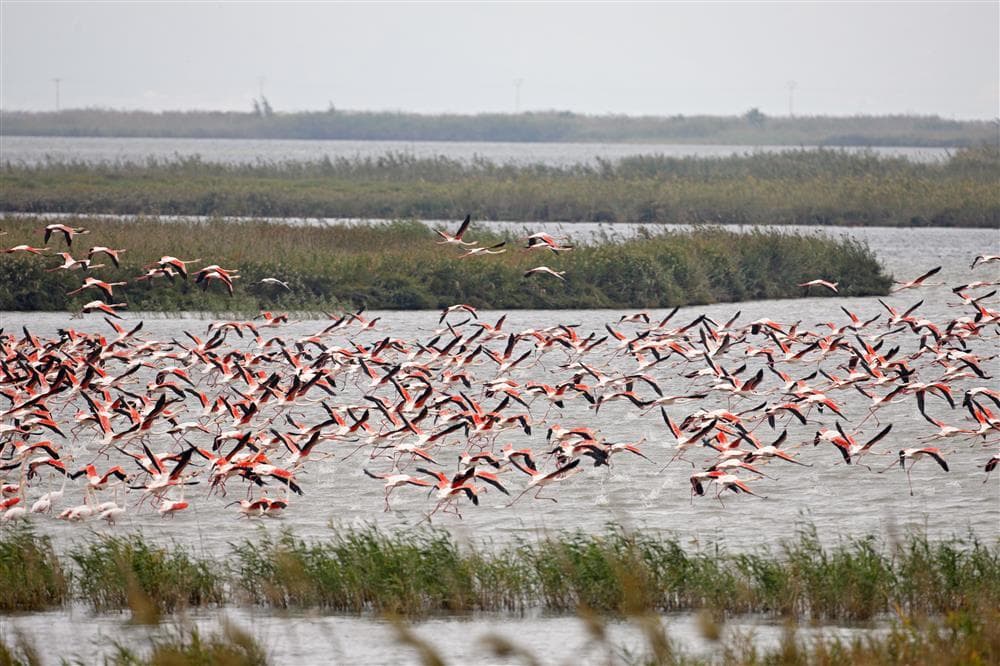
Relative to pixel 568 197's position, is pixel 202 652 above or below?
below

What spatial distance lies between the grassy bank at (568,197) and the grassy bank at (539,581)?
1202 inches

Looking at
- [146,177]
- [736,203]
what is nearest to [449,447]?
[736,203]

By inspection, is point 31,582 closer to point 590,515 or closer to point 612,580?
point 612,580

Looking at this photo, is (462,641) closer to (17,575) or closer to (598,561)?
(598,561)

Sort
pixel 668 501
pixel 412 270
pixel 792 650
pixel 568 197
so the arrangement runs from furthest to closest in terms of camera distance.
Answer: pixel 568 197, pixel 412 270, pixel 668 501, pixel 792 650

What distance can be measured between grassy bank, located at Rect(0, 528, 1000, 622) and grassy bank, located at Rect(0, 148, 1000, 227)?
30.5 metres

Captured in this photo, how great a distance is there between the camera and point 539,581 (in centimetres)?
1119

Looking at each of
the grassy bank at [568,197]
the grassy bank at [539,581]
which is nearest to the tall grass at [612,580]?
the grassy bank at [539,581]

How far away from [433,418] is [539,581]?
21.6ft

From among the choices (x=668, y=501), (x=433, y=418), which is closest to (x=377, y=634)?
(x=668, y=501)

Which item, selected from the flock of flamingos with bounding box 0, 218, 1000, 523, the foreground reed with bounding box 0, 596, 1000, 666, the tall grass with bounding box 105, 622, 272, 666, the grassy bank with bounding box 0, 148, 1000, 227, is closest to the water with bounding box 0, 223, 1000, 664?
the flock of flamingos with bounding box 0, 218, 1000, 523

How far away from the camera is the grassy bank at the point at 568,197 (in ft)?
138

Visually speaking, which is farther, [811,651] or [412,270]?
[412,270]

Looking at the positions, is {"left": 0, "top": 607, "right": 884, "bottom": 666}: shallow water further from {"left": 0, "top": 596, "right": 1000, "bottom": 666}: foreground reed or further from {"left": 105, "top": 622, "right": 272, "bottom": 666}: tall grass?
{"left": 105, "top": 622, "right": 272, "bottom": 666}: tall grass
